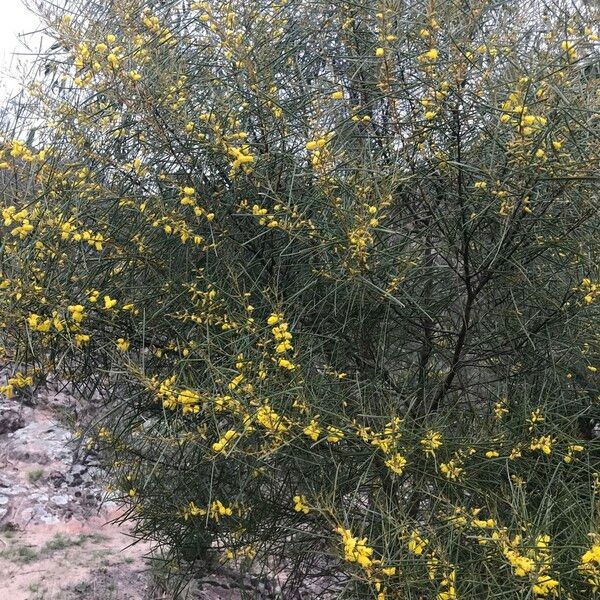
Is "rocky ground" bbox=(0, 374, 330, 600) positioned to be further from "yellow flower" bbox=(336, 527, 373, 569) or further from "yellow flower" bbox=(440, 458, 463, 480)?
"yellow flower" bbox=(336, 527, 373, 569)

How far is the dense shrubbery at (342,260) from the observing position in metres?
2.16

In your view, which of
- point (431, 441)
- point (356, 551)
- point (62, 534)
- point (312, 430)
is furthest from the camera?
point (62, 534)

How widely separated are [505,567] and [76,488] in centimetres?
533

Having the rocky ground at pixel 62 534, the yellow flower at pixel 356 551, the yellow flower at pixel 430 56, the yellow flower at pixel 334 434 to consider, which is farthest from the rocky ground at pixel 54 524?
the yellow flower at pixel 430 56

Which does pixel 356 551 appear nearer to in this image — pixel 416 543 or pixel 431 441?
pixel 416 543

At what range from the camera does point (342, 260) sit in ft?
7.24

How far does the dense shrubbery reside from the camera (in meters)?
2.16

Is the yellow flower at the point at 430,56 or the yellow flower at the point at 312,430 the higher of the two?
the yellow flower at the point at 430,56

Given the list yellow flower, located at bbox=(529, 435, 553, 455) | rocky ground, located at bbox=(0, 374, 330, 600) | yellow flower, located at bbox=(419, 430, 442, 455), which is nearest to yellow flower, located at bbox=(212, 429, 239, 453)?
yellow flower, located at bbox=(419, 430, 442, 455)

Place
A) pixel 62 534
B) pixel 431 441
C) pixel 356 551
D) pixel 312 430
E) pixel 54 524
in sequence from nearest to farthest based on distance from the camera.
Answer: pixel 356 551 < pixel 312 430 < pixel 431 441 < pixel 62 534 < pixel 54 524

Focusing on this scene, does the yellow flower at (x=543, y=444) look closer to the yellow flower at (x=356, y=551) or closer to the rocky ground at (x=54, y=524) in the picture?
the yellow flower at (x=356, y=551)

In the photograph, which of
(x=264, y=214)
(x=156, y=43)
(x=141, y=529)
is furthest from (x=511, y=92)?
(x=141, y=529)

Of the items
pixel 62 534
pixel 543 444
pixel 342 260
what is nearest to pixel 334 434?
pixel 342 260

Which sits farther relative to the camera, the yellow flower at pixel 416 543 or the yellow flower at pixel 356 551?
the yellow flower at pixel 416 543
